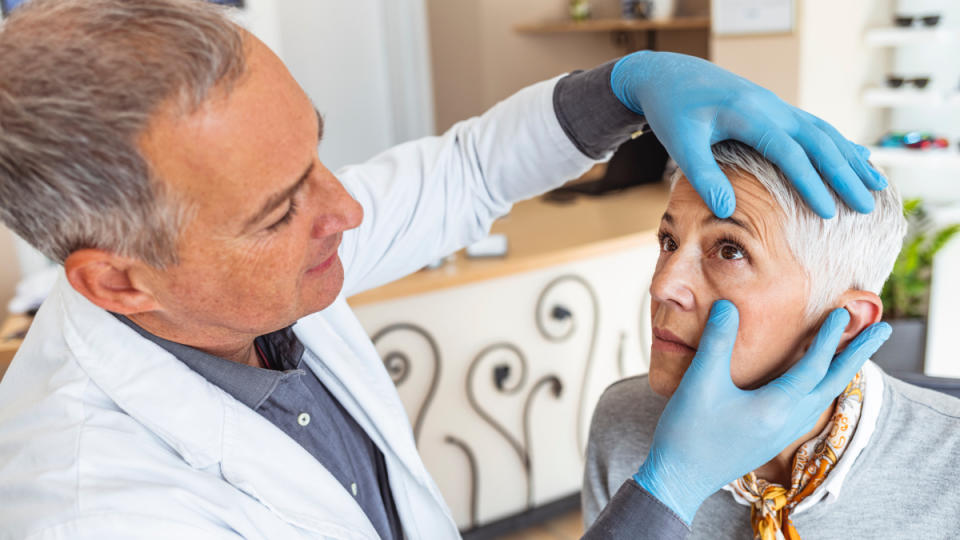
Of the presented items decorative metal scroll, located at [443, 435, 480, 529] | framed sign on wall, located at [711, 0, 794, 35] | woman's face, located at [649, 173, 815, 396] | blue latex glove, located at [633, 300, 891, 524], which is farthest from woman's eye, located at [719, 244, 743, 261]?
framed sign on wall, located at [711, 0, 794, 35]

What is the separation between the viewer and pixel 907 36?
2398 millimetres

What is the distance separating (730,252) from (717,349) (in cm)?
15

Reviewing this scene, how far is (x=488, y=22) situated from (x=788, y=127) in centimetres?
293

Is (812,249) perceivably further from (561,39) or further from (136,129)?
(561,39)

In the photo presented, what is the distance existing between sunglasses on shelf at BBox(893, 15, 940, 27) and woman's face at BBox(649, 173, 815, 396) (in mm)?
1747

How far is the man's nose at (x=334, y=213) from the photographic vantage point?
0.93 m

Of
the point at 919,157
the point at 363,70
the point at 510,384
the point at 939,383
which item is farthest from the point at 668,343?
the point at 363,70

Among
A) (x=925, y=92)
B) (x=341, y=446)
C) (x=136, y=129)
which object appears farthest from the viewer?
(x=925, y=92)

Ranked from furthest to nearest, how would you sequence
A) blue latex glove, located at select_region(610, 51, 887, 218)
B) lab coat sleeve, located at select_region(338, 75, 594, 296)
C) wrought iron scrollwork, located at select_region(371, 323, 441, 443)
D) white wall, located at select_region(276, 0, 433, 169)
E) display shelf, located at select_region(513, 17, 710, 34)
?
white wall, located at select_region(276, 0, 433, 169) → display shelf, located at select_region(513, 17, 710, 34) → wrought iron scrollwork, located at select_region(371, 323, 441, 443) → lab coat sleeve, located at select_region(338, 75, 594, 296) → blue latex glove, located at select_region(610, 51, 887, 218)

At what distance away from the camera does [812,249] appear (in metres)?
1.02

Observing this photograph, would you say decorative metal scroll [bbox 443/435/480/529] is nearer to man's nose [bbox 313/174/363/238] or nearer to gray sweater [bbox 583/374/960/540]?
gray sweater [bbox 583/374/960/540]

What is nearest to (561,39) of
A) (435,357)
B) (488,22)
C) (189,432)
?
(488,22)

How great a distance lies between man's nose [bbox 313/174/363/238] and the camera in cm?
93

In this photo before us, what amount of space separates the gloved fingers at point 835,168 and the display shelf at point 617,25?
6.79ft
